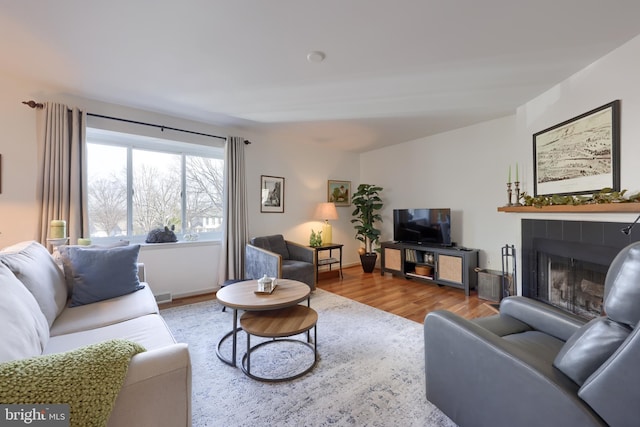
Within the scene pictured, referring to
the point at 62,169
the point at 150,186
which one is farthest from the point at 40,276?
the point at 150,186

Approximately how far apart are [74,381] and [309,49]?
7.42 feet

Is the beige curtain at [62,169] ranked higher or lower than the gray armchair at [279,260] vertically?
higher

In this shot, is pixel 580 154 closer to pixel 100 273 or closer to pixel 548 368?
pixel 548 368

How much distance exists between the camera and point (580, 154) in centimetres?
243

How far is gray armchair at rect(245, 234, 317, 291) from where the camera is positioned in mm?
3319

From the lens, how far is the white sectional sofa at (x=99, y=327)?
94 cm

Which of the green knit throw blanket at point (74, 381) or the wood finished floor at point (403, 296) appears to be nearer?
the green knit throw blanket at point (74, 381)

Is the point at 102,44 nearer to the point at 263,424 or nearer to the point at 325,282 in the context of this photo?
the point at 263,424

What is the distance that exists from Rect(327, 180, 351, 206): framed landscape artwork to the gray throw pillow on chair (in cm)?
431

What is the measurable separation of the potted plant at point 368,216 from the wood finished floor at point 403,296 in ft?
1.42

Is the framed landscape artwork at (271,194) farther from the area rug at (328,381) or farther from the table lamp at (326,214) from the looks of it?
the area rug at (328,381)

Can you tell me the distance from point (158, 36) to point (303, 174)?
3095 mm

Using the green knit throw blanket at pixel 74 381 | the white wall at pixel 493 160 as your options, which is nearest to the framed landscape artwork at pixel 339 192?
the white wall at pixel 493 160

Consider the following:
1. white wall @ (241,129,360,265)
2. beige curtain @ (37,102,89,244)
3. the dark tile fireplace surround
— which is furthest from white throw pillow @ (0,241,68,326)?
the dark tile fireplace surround
